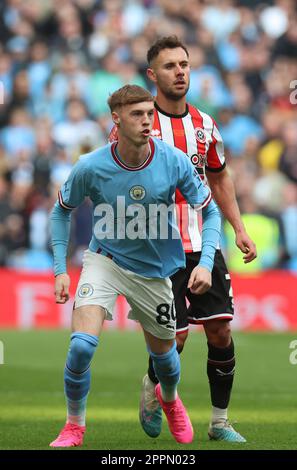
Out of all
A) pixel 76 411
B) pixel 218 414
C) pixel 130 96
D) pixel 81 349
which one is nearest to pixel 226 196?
pixel 130 96

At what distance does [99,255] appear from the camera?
7.78 meters

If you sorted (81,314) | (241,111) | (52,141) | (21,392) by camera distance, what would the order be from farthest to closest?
(241,111) < (52,141) < (21,392) < (81,314)

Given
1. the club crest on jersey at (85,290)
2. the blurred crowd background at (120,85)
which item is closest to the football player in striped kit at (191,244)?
the club crest on jersey at (85,290)

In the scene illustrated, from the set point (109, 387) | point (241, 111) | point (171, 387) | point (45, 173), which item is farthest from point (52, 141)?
point (171, 387)

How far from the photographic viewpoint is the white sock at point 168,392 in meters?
→ 8.11

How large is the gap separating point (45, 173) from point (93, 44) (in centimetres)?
359

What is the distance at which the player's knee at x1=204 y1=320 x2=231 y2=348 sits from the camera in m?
8.38

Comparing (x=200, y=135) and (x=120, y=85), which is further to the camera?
(x=120, y=85)

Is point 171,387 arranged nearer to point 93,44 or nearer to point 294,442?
point 294,442

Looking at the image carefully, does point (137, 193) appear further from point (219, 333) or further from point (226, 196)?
point (219, 333)

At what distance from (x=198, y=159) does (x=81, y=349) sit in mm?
1726

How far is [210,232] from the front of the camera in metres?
7.84

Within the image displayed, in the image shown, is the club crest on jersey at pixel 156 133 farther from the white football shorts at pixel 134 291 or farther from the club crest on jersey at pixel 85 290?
the club crest on jersey at pixel 85 290

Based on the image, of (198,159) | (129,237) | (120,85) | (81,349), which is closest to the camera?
(81,349)
